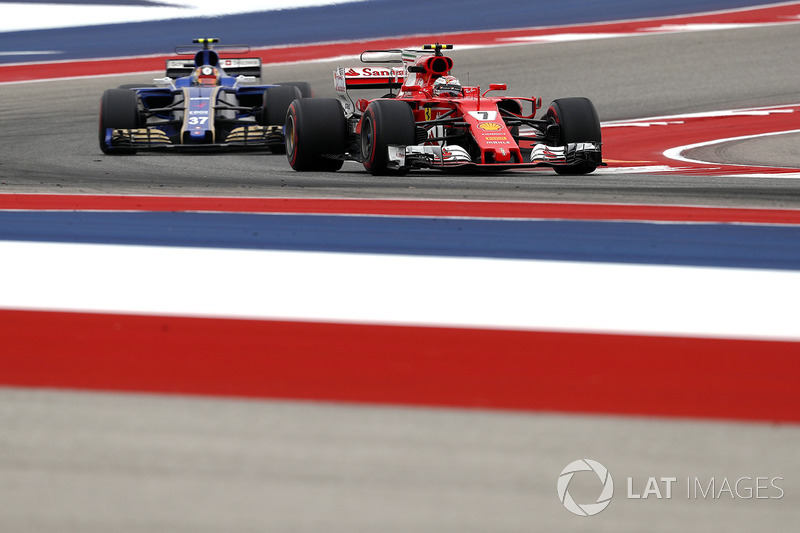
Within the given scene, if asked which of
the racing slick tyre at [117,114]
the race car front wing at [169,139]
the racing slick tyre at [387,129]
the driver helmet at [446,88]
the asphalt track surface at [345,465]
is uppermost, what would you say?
the asphalt track surface at [345,465]

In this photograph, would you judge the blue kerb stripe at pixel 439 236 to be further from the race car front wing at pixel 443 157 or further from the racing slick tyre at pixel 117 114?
the racing slick tyre at pixel 117 114

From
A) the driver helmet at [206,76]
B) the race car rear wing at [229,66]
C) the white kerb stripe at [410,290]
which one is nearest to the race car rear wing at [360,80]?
the driver helmet at [206,76]

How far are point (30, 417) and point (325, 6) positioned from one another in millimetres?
27743

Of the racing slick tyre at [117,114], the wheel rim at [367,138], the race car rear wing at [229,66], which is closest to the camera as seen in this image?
the wheel rim at [367,138]

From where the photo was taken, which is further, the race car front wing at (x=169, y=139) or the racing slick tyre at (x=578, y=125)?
the race car front wing at (x=169, y=139)

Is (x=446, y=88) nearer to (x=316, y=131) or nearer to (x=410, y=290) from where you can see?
(x=316, y=131)

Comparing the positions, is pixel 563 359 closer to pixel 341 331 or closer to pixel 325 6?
pixel 341 331

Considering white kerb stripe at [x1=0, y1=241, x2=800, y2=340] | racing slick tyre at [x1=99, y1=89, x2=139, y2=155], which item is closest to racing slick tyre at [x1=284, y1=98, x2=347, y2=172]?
racing slick tyre at [x1=99, y1=89, x2=139, y2=155]

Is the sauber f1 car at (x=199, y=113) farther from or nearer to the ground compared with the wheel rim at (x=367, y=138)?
nearer to the ground

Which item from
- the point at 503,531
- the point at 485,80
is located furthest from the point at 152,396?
the point at 485,80

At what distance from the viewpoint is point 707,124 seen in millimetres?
17906

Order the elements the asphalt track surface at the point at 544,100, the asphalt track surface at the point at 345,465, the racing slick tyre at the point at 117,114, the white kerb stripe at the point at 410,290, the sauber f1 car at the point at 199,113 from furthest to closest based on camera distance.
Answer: the racing slick tyre at the point at 117,114 < the sauber f1 car at the point at 199,113 < the asphalt track surface at the point at 544,100 < the white kerb stripe at the point at 410,290 < the asphalt track surface at the point at 345,465

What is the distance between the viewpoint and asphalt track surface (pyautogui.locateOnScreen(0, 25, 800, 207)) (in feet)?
30.1

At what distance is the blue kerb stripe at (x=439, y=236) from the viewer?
5.98 m
